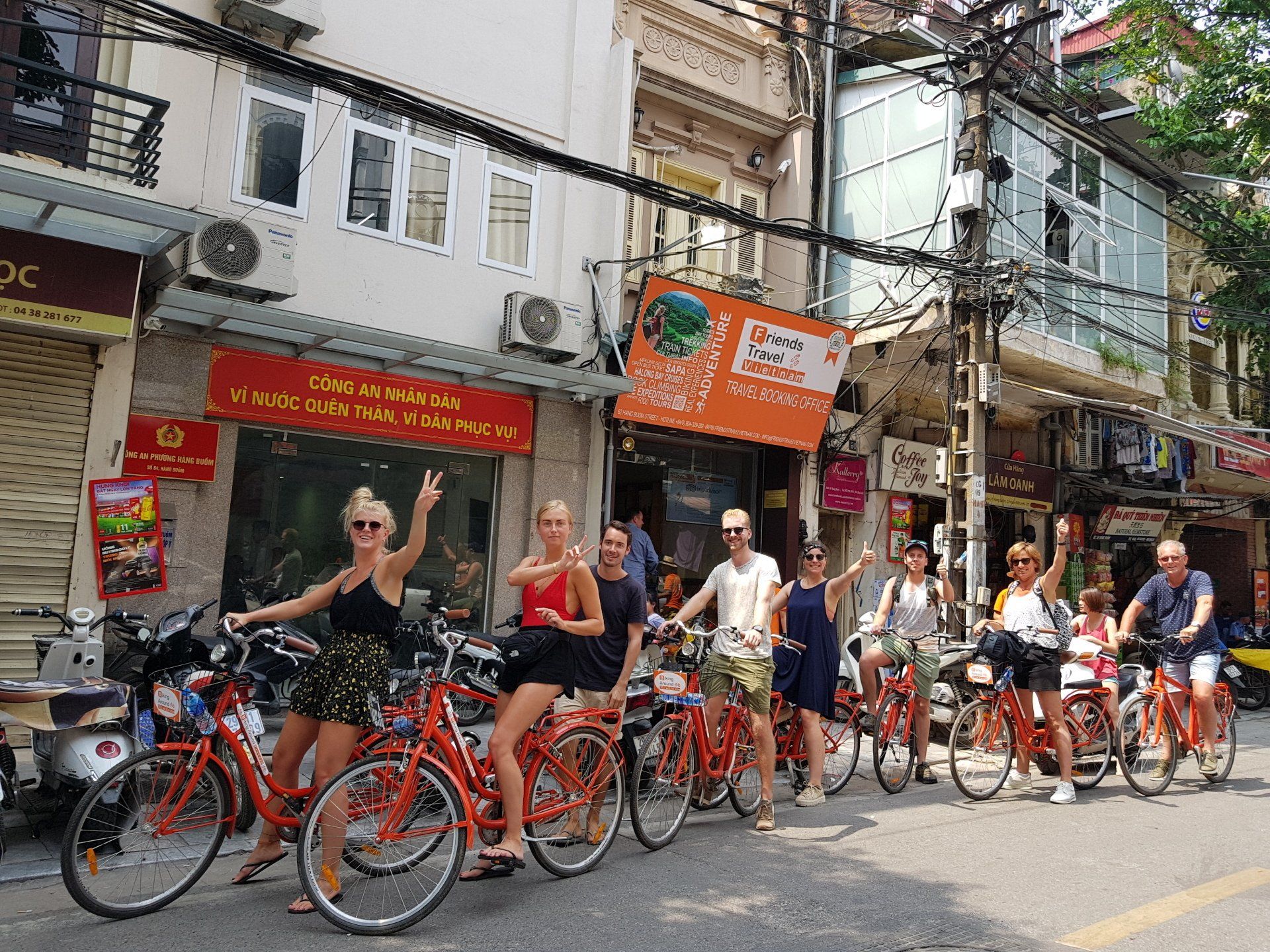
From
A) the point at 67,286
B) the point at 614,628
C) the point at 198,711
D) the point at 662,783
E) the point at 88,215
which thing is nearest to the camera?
the point at 198,711

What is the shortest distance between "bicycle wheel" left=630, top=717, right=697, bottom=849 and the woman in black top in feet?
5.40

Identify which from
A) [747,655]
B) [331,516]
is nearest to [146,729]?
[747,655]

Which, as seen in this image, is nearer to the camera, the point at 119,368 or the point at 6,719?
the point at 6,719

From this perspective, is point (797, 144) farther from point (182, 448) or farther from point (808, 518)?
point (182, 448)

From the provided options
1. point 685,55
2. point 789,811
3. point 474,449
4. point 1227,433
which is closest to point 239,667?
point 789,811

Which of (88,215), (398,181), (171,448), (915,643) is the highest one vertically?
(398,181)

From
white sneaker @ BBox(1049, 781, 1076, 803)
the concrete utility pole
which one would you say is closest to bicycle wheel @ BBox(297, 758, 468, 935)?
white sneaker @ BBox(1049, 781, 1076, 803)

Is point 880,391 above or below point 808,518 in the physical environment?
above

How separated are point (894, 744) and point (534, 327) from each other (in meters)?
6.04

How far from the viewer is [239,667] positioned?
185 inches

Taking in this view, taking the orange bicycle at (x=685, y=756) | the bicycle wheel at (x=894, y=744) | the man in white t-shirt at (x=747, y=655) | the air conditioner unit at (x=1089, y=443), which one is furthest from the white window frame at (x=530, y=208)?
the air conditioner unit at (x=1089, y=443)

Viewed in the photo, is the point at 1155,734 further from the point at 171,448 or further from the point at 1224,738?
the point at 171,448

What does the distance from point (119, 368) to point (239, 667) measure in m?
5.07

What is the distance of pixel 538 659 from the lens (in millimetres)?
4746
